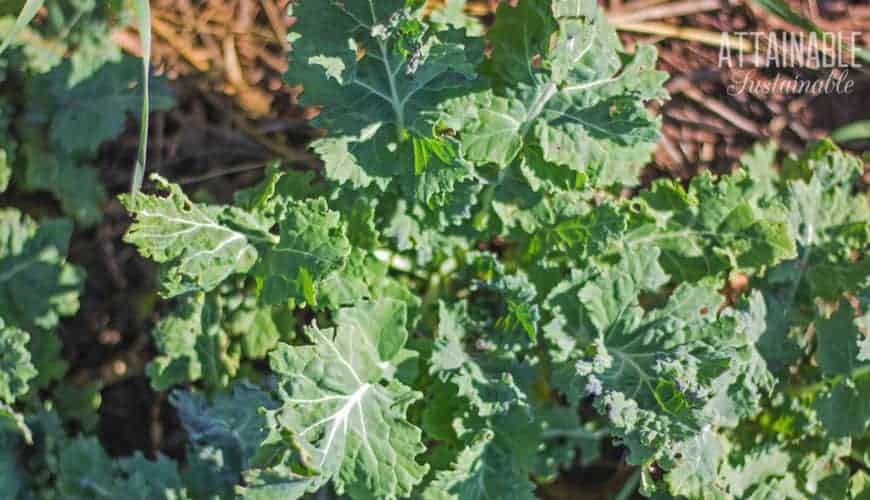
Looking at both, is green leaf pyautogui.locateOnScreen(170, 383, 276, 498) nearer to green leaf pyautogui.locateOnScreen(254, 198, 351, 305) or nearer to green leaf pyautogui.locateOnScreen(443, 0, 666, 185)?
green leaf pyautogui.locateOnScreen(254, 198, 351, 305)

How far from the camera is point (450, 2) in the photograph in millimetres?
3166

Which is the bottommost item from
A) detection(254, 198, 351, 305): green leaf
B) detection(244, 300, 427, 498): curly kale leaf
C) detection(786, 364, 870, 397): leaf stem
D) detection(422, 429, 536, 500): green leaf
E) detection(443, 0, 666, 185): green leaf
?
detection(422, 429, 536, 500): green leaf

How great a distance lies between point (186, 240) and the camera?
2902 mm

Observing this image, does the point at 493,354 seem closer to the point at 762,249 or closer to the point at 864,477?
the point at 762,249

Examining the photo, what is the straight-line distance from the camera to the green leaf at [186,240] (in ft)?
9.26

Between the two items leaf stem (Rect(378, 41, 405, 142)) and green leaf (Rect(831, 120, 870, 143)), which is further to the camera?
green leaf (Rect(831, 120, 870, 143))

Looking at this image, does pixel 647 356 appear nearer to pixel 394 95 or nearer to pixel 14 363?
pixel 394 95

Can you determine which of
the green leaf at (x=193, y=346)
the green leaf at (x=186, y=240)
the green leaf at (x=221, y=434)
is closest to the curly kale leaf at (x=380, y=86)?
the green leaf at (x=186, y=240)

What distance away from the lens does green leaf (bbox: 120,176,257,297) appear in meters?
2.82

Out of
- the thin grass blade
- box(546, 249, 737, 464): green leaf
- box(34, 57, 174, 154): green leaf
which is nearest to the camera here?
the thin grass blade

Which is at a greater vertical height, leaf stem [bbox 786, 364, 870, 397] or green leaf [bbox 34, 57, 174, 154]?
green leaf [bbox 34, 57, 174, 154]

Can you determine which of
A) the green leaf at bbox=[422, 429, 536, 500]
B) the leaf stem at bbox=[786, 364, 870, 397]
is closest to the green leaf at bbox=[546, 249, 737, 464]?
the green leaf at bbox=[422, 429, 536, 500]

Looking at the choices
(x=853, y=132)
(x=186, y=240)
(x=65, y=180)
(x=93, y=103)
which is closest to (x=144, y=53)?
(x=186, y=240)

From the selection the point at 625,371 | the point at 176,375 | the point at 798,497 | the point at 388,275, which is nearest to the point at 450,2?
the point at 388,275
